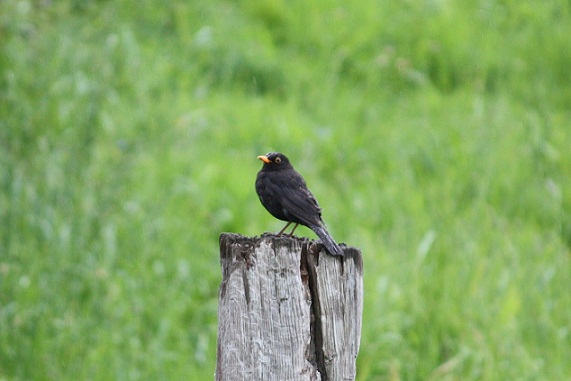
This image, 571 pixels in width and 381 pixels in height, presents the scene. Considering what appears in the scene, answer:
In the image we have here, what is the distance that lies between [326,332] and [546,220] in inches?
241

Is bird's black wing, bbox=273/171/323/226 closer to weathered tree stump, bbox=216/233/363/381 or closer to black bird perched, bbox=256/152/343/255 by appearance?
black bird perched, bbox=256/152/343/255

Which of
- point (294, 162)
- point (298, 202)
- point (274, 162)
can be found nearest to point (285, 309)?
point (298, 202)

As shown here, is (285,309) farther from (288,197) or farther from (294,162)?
(294,162)

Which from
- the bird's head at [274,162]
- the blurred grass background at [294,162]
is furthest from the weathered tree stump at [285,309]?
the blurred grass background at [294,162]

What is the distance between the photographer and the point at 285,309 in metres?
2.75

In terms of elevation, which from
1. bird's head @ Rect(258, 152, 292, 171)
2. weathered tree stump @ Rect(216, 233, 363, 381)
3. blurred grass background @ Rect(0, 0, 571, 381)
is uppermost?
blurred grass background @ Rect(0, 0, 571, 381)

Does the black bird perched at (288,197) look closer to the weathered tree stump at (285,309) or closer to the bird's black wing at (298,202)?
the bird's black wing at (298,202)

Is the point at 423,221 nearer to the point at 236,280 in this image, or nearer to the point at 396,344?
the point at 396,344

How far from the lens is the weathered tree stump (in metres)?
2.74

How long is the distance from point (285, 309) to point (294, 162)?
580cm

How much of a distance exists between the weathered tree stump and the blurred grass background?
304 centimetres

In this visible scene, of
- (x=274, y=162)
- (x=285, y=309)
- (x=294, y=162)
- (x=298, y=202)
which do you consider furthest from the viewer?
(x=294, y=162)

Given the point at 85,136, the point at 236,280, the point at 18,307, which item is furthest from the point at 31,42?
the point at 236,280

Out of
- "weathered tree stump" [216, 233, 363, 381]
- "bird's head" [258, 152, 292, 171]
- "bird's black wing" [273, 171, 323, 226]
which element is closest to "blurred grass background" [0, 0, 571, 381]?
"bird's head" [258, 152, 292, 171]
